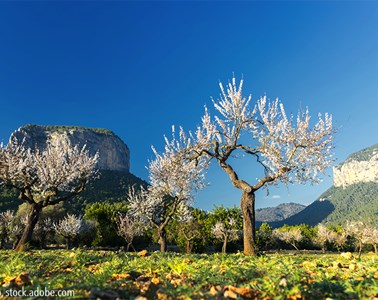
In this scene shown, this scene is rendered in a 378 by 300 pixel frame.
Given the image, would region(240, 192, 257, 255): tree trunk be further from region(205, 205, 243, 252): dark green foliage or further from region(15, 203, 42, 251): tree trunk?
region(205, 205, 243, 252): dark green foliage

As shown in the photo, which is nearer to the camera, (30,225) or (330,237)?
(30,225)

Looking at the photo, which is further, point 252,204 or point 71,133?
point 71,133

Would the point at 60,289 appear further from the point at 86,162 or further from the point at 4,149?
the point at 4,149

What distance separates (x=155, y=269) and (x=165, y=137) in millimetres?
16423

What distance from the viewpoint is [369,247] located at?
78.0 metres

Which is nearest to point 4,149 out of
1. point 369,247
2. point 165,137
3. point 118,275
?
point 165,137

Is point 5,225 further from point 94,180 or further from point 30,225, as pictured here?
point 30,225

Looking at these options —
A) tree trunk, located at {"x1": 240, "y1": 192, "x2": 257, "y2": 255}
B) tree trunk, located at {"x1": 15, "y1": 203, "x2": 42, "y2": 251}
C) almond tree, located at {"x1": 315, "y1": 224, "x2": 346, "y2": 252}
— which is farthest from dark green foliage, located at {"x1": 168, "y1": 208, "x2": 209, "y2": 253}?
almond tree, located at {"x1": 315, "y1": 224, "x2": 346, "y2": 252}

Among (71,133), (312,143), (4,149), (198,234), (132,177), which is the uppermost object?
(71,133)

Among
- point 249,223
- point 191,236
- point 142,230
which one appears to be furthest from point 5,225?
point 249,223

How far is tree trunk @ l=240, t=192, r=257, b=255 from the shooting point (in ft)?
43.1

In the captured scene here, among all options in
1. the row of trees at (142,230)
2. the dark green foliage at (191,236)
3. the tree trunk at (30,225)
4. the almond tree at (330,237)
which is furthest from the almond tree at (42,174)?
the almond tree at (330,237)

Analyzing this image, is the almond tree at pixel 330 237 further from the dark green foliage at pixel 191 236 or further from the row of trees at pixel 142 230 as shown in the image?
the dark green foliage at pixel 191 236

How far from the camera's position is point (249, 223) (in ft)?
44.1
